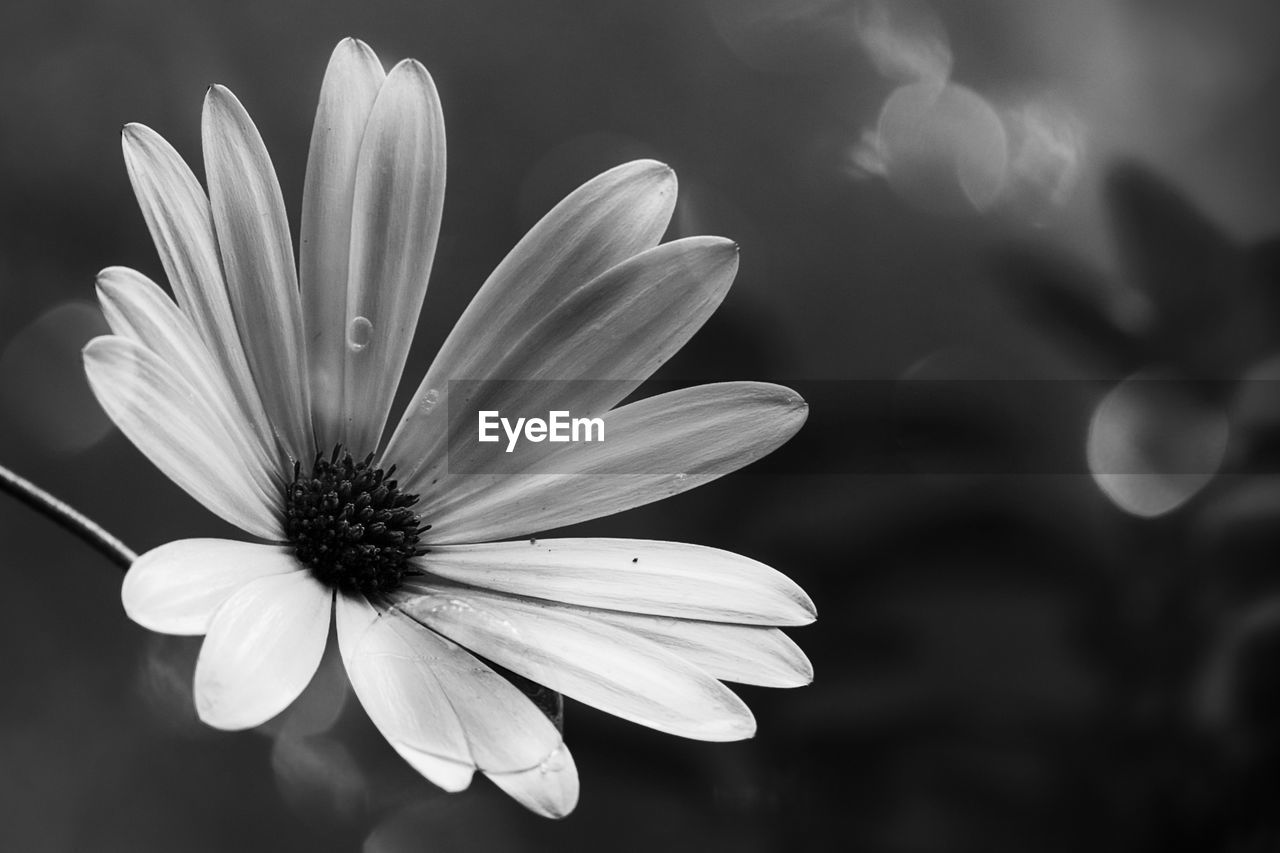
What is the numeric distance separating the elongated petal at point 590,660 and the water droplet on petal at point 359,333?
0.22ft

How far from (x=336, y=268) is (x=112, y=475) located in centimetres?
10

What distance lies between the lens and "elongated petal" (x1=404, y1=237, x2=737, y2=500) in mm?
266

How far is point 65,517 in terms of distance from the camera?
0.20 metres

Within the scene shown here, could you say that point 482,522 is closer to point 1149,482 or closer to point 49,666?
point 49,666

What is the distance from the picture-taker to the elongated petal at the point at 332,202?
0.85 feet

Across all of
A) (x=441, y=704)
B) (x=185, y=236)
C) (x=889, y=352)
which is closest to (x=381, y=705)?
(x=441, y=704)

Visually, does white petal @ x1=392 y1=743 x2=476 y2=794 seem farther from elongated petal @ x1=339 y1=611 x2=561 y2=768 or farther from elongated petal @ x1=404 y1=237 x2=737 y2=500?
elongated petal @ x1=404 y1=237 x2=737 y2=500

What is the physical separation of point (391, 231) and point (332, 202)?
0.02 m

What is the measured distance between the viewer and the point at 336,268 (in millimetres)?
274

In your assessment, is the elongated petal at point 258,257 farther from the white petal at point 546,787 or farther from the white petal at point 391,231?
the white petal at point 546,787

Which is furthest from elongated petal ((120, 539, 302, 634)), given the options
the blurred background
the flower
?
the blurred background

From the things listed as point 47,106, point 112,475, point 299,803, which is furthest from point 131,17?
point 299,803

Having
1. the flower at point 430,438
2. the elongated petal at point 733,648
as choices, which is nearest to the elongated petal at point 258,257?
the flower at point 430,438

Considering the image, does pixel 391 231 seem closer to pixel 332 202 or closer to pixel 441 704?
pixel 332 202
